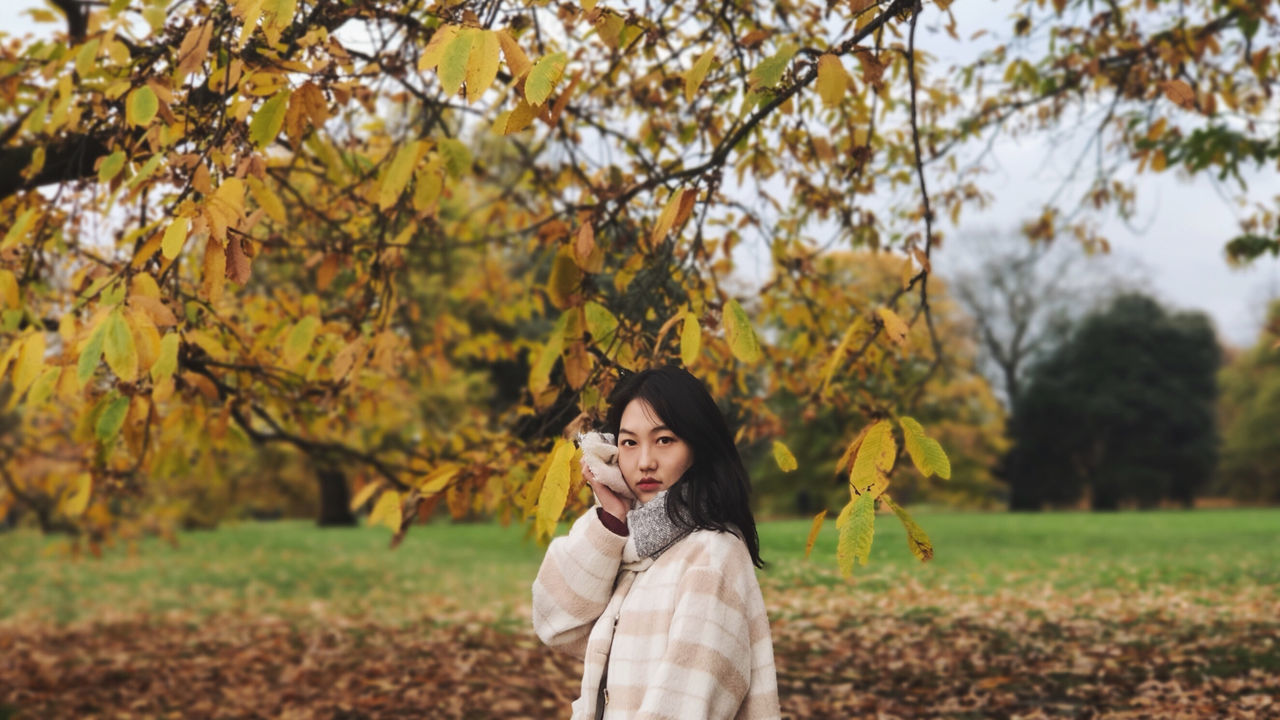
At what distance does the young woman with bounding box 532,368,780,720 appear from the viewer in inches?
66.2

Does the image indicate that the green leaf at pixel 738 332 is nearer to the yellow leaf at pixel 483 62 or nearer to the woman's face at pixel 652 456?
the woman's face at pixel 652 456

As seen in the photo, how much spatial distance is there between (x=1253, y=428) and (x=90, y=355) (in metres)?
33.7

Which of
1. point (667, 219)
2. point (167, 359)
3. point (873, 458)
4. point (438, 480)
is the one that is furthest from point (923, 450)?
point (167, 359)

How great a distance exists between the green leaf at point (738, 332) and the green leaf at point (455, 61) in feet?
2.54

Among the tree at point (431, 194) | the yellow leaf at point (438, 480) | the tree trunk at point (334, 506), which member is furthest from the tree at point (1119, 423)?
the yellow leaf at point (438, 480)

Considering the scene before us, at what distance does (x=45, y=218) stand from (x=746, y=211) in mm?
2929

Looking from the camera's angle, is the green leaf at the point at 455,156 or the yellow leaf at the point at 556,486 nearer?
the yellow leaf at the point at 556,486

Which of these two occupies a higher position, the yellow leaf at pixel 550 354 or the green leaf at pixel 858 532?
the yellow leaf at pixel 550 354

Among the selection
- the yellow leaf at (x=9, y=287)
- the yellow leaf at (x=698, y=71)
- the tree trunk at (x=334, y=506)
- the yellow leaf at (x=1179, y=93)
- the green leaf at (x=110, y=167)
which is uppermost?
the yellow leaf at (x=1179, y=93)

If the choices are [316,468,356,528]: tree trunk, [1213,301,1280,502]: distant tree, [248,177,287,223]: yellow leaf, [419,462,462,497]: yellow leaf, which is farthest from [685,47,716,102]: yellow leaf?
[1213,301,1280,502]: distant tree

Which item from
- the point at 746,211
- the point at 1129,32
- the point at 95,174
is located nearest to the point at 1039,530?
the point at 1129,32

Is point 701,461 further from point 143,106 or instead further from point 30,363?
point 143,106

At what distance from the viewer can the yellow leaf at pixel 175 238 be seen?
76.1 inches

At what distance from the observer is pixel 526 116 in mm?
1992
